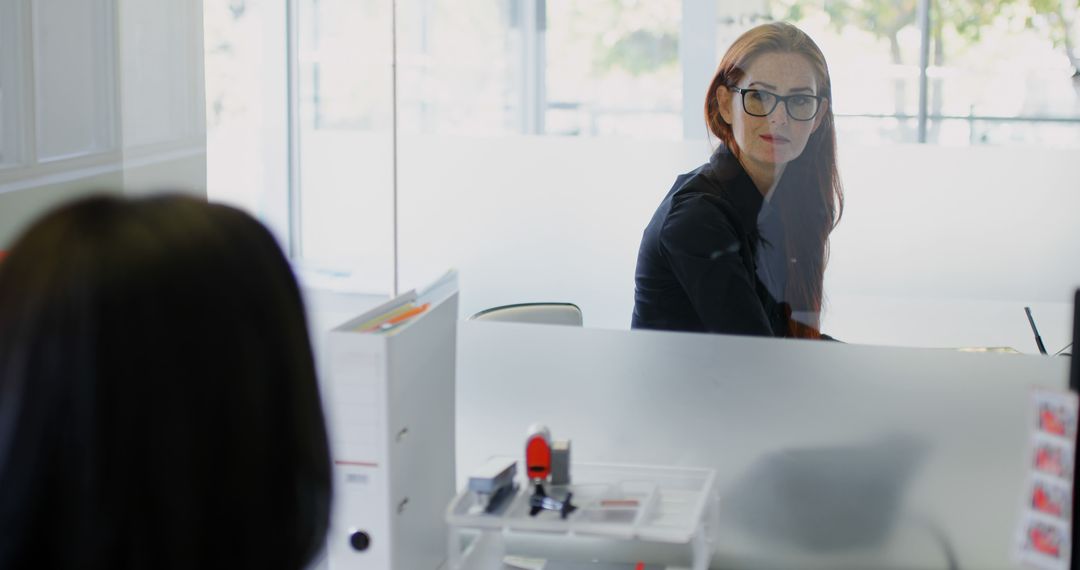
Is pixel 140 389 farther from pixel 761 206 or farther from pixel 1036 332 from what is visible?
pixel 1036 332

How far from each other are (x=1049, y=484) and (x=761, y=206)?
987mm

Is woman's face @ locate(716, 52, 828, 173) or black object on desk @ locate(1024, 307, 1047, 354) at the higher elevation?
woman's face @ locate(716, 52, 828, 173)

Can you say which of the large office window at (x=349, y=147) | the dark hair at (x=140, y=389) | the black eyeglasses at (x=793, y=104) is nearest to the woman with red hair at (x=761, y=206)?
the black eyeglasses at (x=793, y=104)

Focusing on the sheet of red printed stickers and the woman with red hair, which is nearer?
the sheet of red printed stickers

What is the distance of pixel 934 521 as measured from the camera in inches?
83.0

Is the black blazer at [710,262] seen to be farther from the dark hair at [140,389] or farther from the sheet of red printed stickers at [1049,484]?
the dark hair at [140,389]

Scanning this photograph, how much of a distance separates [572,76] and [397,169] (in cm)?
46

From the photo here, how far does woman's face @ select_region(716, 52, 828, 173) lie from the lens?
7.57 feet

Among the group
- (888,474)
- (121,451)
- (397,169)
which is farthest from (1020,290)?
(121,451)

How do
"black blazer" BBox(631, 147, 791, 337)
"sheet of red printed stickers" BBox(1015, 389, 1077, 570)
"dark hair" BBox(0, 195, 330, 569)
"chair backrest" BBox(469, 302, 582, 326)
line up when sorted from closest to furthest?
"dark hair" BBox(0, 195, 330, 569) < "sheet of red printed stickers" BBox(1015, 389, 1077, 570) < "black blazer" BBox(631, 147, 791, 337) < "chair backrest" BBox(469, 302, 582, 326)

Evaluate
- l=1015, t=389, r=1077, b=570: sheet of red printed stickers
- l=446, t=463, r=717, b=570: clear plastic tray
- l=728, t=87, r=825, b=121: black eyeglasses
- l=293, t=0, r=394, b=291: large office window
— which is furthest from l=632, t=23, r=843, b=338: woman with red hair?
l=1015, t=389, r=1077, b=570: sheet of red printed stickers

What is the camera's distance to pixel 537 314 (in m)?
2.46

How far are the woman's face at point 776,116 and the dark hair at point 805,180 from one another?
0.01m

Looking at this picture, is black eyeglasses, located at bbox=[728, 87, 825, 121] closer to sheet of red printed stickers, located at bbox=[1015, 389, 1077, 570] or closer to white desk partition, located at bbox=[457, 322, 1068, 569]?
white desk partition, located at bbox=[457, 322, 1068, 569]
